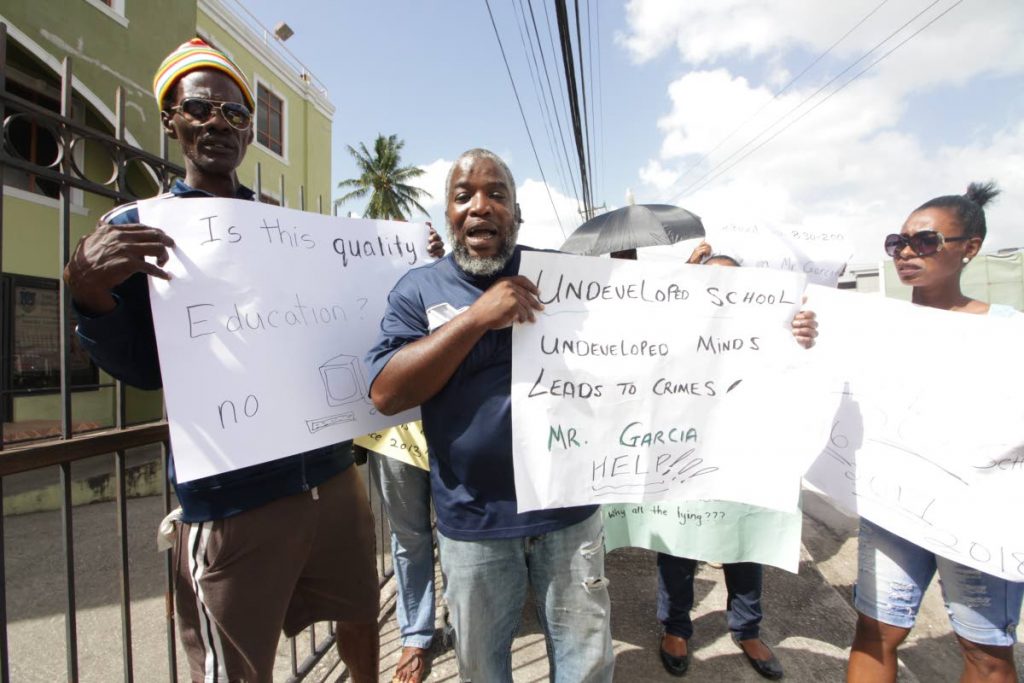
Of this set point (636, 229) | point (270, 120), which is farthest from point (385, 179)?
point (636, 229)

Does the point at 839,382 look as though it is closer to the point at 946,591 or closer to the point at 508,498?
the point at 946,591

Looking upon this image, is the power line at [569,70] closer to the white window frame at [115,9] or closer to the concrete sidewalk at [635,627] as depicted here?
the concrete sidewalk at [635,627]

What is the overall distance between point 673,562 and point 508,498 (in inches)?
56.3

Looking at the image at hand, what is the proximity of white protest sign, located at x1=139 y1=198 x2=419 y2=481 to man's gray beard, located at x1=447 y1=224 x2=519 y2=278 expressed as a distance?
0.42 meters

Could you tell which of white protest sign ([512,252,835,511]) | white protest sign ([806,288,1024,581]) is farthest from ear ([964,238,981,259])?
white protest sign ([512,252,835,511])

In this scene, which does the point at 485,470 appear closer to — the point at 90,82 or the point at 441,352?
the point at 441,352

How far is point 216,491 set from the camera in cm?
144

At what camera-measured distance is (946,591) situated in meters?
1.80

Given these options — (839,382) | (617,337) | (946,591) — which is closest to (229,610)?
(617,337)

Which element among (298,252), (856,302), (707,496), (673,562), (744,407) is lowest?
(673,562)

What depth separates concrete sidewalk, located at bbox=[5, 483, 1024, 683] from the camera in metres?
2.54

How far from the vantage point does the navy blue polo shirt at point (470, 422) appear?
4.86 feet

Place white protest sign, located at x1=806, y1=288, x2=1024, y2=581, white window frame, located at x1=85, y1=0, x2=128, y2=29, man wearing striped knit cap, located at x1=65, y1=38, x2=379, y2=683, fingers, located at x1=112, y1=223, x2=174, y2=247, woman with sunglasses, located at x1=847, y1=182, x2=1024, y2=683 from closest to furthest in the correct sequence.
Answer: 1. fingers, located at x1=112, y1=223, x2=174, y2=247
2. man wearing striped knit cap, located at x1=65, y1=38, x2=379, y2=683
3. white protest sign, located at x1=806, y1=288, x2=1024, y2=581
4. woman with sunglasses, located at x1=847, y1=182, x2=1024, y2=683
5. white window frame, located at x1=85, y1=0, x2=128, y2=29

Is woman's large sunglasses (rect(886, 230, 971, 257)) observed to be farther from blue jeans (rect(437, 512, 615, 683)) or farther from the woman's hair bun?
blue jeans (rect(437, 512, 615, 683))
